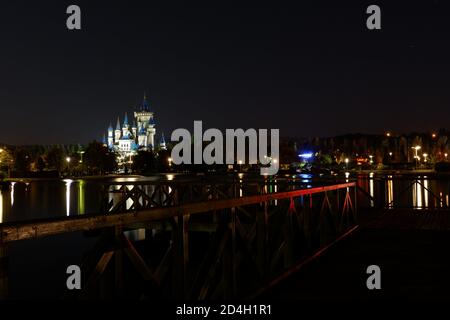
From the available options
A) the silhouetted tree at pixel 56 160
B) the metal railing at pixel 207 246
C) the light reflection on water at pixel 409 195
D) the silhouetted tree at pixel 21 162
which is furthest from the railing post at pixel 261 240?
the silhouetted tree at pixel 56 160

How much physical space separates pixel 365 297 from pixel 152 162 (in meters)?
125

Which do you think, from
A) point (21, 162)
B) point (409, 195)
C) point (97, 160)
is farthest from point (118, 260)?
point (21, 162)

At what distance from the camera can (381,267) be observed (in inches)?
346

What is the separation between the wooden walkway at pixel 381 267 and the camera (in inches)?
275

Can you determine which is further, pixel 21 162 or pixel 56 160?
pixel 56 160

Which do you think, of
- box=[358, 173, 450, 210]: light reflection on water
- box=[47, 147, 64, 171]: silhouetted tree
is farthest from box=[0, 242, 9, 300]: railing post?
box=[47, 147, 64, 171]: silhouetted tree

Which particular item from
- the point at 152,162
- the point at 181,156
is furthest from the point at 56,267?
the point at 152,162

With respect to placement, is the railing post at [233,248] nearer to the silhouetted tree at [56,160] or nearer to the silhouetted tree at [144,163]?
the silhouetted tree at [144,163]

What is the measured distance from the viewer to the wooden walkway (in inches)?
275

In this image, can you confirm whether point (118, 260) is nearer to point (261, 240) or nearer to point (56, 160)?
point (261, 240)

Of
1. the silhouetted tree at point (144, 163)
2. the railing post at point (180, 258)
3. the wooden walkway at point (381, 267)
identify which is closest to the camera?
the railing post at point (180, 258)

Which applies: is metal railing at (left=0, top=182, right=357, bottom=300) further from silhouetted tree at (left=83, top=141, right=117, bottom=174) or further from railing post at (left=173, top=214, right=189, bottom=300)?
silhouetted tree at (left=83, top=141, right=117, bottom=174)

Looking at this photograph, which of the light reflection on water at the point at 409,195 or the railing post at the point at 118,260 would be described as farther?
the light reflection on water at the point at 409,195
